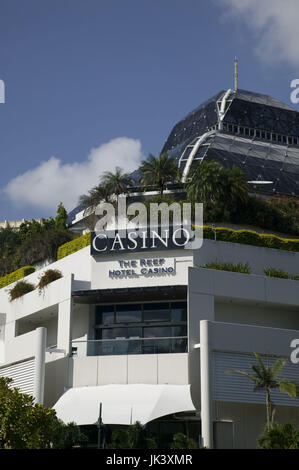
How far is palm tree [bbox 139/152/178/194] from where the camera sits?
192 feet

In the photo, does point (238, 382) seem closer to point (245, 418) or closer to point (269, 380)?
point (245, 418)

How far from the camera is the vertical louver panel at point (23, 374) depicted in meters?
42.3

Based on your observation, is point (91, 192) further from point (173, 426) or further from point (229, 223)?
point (173, 426)

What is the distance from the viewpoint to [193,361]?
39.7 meters

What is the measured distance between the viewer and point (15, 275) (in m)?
54.6

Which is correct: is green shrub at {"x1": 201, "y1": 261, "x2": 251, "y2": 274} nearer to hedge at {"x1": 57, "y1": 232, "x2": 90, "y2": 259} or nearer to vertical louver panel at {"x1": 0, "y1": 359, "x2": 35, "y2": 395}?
hedge at {"x1": 57, "y1": 232, "x2": 90, "y2": 259}

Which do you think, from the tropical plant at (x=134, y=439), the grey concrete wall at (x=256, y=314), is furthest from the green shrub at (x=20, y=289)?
the tropical plant at (x=134, y=439)

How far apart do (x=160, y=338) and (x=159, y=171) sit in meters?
20.8

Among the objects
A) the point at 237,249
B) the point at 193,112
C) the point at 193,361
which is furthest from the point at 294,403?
the point at 193,112

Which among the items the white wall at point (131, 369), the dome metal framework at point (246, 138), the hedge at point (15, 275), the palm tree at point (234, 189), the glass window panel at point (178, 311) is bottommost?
the white wall at point (131, 369)

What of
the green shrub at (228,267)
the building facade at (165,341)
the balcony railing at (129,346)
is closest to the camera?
the building facade at (165,341)

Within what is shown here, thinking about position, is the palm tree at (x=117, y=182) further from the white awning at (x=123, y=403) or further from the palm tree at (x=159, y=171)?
the white awning at (x=123, y=403)

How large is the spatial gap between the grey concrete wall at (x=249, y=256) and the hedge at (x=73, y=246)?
799cm

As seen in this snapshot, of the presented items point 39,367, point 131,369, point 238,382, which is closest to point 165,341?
point 131,369
